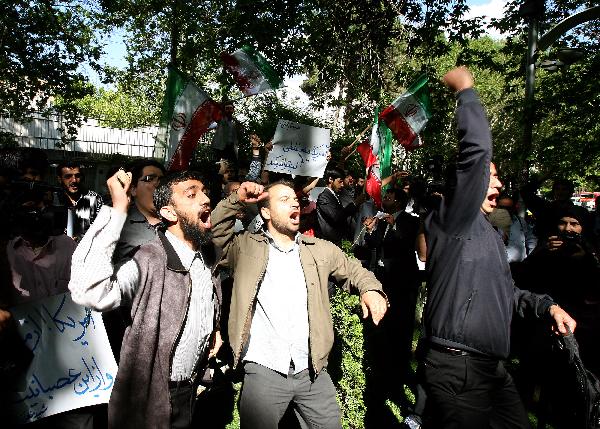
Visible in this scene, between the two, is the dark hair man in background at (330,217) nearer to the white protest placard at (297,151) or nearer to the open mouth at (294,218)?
the white protest placard at (297,151)

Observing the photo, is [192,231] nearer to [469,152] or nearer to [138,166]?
[138,166]

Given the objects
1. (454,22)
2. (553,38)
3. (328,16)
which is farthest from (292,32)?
(553,38)

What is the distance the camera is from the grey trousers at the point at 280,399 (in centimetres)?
309

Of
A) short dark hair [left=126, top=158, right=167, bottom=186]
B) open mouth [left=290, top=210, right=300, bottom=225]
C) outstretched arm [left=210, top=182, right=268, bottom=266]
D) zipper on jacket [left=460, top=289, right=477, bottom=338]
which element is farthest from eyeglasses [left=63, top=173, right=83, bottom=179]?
zipper on jacket [left=460, top=289, right=477, bottom=338]

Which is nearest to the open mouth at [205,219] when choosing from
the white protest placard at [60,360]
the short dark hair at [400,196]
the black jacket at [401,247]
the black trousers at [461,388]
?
the white protest placard at [60,360]

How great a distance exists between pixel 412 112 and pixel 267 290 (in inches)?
180

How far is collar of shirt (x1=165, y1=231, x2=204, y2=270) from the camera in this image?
9.35 feet

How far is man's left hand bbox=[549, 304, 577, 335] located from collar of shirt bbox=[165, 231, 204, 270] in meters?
2.23

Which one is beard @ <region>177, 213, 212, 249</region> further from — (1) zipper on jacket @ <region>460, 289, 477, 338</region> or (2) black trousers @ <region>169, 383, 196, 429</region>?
(1) zipper on jacket @ <region>460, 289, 477, 338</region>

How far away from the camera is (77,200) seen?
5.27m

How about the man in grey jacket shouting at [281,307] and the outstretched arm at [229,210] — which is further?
the outstretched arm at [229,210]

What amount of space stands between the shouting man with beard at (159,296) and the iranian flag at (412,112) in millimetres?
4634

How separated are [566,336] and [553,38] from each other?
7.53 metres

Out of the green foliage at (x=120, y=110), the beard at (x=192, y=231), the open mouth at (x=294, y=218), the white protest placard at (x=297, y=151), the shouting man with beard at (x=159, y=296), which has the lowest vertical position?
the shouting man with beard at (x=159, y=296)
